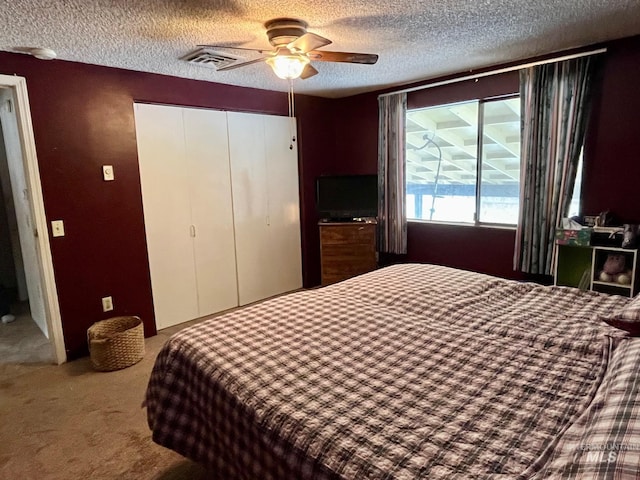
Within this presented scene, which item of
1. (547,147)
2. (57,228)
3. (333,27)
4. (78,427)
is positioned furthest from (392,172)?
(78,427)

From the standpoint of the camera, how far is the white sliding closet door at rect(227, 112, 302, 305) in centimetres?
406

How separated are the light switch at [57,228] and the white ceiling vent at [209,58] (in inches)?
61.3

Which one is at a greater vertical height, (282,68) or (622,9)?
(622,9)

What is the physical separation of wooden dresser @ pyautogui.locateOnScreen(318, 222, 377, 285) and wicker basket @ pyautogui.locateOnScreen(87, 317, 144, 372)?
203 centimetres

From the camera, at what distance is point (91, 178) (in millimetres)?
3102

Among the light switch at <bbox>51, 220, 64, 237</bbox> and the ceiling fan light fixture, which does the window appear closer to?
the ceiling fan light fixture

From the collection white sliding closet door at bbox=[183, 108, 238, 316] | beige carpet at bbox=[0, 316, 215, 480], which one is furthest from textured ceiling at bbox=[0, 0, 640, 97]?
beige carpet at bbox=[0, 316, 215, 480]

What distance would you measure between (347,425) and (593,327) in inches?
49.9

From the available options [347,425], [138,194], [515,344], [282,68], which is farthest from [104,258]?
[515,344]

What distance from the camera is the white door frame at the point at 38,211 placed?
2730mm

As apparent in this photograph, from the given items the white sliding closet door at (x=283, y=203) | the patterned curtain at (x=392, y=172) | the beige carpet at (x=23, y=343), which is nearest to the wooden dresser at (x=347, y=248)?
the patterned curtain at (x=392, y=172)

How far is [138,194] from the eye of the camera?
3361 mm

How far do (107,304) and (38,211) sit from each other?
899mm

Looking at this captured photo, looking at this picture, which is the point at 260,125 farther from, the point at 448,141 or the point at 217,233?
the point at 448,141
